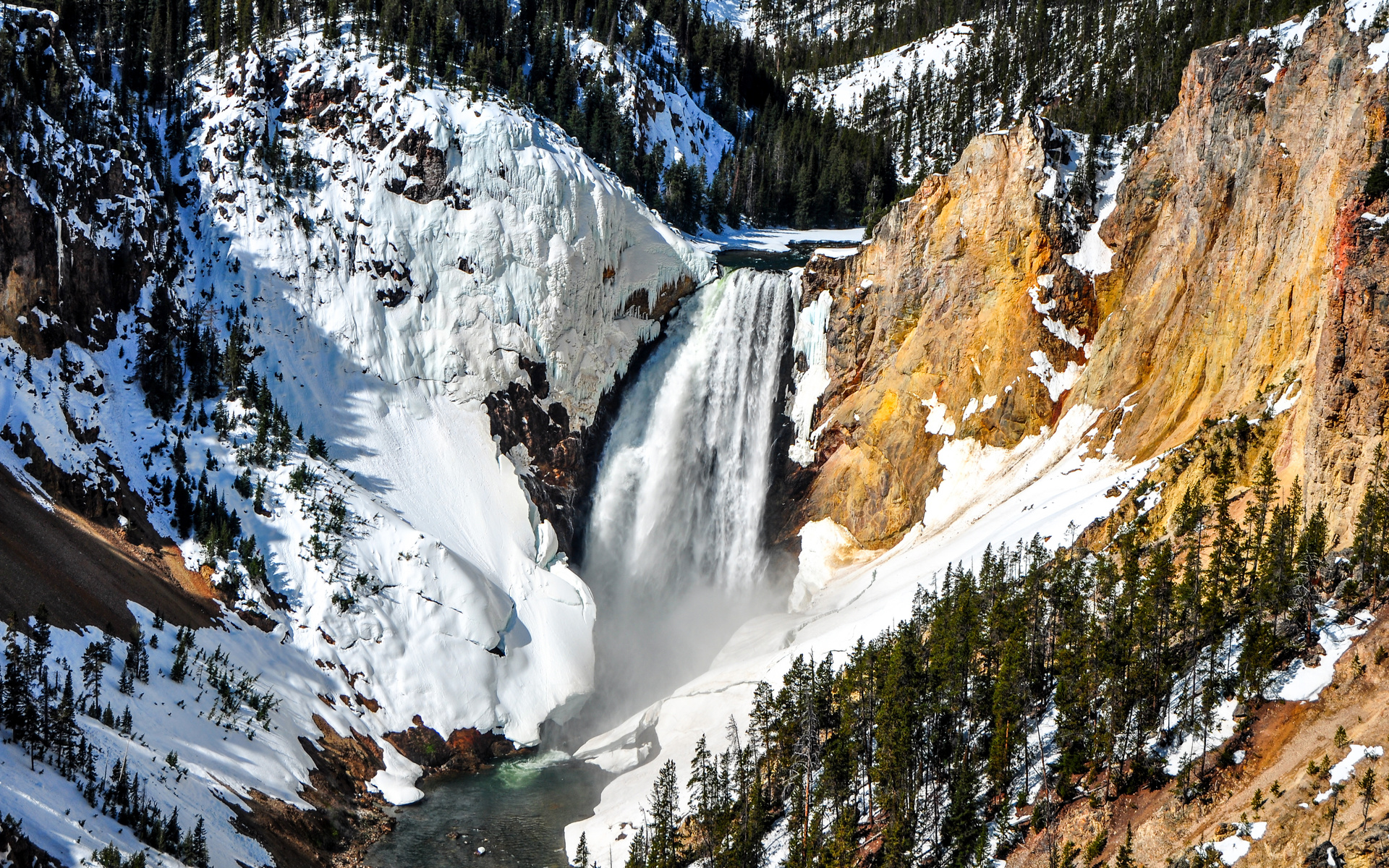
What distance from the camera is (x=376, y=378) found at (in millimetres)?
52312

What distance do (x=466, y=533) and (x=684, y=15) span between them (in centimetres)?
7234

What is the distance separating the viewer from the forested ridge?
26.2 metres

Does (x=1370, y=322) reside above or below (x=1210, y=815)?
above

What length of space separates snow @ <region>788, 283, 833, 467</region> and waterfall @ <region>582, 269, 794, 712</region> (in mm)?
791

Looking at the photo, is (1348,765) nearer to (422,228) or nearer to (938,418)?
(938,418)

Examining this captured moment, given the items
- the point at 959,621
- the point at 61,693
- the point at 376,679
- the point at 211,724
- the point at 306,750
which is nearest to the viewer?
the point at 61,693

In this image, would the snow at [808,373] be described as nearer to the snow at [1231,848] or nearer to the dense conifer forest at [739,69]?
the dense conifer forest at [739,69]

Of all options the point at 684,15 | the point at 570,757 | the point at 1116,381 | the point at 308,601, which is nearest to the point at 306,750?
the point at 308,601

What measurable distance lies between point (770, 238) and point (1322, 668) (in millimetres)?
56332

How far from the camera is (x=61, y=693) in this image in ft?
102

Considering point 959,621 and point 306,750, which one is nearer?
point 959,621

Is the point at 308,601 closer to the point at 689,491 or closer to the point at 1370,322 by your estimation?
the point at 689,491

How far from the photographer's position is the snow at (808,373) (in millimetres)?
53594

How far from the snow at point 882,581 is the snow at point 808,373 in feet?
21.9
